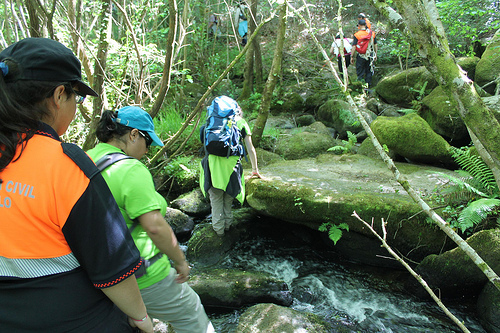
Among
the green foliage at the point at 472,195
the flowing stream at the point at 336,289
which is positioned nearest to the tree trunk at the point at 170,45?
the flowing stream at the point at 336,289

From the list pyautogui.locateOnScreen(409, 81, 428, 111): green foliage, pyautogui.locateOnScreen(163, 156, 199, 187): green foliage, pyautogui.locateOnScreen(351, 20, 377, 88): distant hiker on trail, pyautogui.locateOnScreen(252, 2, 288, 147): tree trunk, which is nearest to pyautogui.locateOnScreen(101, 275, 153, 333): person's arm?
pyautogui.locateOnScreen(163, 156, 199, 187): green foliage

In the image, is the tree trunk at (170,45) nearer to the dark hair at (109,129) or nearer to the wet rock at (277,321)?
the dark hair at (109,129)

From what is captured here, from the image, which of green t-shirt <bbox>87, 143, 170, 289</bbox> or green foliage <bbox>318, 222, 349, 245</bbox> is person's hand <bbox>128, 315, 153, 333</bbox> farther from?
green foliage <bbox>318, 222, 349, 245</bbox>

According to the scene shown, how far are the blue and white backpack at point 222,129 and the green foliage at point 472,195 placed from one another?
10.2 ft

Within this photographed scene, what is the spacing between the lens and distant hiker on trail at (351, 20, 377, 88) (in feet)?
33.9

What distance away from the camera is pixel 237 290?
167 inches

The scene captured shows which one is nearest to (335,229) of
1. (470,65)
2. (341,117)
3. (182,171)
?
(182,171)

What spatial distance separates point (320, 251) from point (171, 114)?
5.44 metres

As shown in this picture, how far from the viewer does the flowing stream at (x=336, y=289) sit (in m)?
4.00

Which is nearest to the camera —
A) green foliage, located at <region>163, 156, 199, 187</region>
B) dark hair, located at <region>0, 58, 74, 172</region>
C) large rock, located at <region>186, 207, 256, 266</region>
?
dark hair, located at <region>0, 58, 74, 172</region>

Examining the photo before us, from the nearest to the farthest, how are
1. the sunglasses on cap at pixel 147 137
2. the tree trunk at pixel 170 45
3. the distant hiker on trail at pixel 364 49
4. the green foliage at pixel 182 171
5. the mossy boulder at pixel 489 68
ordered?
the sunglasses on cap at pixel 147 137
the tree trunk at pixel 170 45
the green foliage at pixel 182 171
the mossy boulder at pixel 489 68
the distant hiker on trail at pixel 364 49

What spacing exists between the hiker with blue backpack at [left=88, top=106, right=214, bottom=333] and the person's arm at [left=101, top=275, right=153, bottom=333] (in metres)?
0.47

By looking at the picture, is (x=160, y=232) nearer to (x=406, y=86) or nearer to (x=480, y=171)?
(x=480, y=171)

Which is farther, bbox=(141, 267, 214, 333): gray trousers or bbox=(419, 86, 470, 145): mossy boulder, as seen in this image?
bbox=(419, 86, 470, 145): mossy boulder
